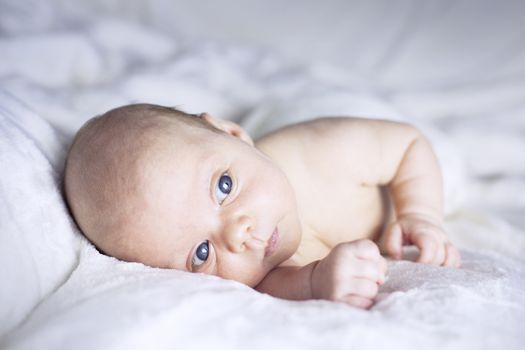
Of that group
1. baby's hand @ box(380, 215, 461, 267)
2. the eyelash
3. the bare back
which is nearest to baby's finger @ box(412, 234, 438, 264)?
baby's hand @ box(380, 215, 461, 267)

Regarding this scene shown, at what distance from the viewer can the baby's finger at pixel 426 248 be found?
92 cm

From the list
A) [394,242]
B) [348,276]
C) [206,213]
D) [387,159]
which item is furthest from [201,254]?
[387,159]

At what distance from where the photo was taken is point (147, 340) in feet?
1.85

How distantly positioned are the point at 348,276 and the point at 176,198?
0.27 metres

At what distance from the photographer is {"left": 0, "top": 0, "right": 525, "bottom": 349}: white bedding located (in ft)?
1.94

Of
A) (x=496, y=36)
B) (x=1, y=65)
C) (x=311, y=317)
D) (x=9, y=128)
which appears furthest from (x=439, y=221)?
(x=1, y=65)

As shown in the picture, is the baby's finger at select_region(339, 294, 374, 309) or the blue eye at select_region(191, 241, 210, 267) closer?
the baby's finger at select_region(339, 294, 374, 309)

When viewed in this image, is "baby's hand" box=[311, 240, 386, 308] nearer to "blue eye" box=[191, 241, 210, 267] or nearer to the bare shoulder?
"blue eye" box=[191, 241, 210, 267]

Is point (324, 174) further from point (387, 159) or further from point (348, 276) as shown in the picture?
point (348, 276)

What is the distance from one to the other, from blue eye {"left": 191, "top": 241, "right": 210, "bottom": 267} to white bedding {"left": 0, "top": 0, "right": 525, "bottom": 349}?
0.38ft

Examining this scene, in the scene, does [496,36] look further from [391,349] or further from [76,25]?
[391,349]

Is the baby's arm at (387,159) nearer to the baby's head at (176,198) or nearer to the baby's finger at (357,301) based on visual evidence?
the baby's head at (176,198)

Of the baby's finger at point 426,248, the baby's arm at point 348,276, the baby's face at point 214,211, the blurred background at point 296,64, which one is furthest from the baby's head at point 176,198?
the blurred background at point 296,64

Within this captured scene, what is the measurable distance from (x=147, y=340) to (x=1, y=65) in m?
1.02
